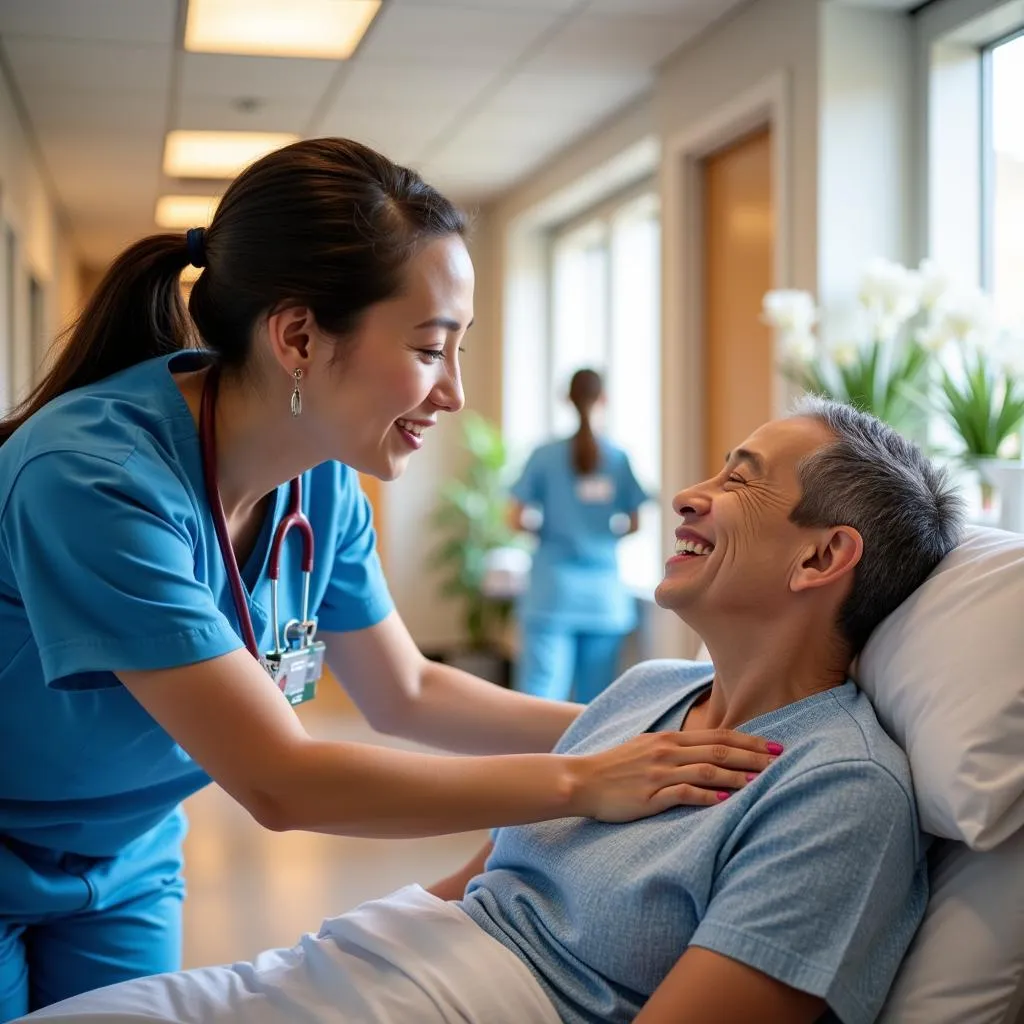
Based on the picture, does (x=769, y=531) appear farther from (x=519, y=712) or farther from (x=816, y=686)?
(x=519, y=712)

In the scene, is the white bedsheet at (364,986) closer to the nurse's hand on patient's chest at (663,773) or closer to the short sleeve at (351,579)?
the nurse's hand on patient's chest at (663,773)

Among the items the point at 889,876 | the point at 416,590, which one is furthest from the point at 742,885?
the point at 416,590

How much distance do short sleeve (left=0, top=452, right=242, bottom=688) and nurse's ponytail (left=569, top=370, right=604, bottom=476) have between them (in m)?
3.72

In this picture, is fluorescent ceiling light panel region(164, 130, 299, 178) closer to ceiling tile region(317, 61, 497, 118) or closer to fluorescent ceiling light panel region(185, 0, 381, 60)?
ceiling tile region(317, 61, 497, 118)

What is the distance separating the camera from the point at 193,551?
135cm

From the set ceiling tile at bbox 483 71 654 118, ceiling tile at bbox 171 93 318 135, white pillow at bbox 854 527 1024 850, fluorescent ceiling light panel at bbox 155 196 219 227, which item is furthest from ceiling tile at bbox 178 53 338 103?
white pillow at bbox 854 527 1024 850

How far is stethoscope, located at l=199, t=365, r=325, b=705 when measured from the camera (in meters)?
1.40

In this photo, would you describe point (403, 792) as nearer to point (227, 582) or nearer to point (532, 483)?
point (227, 582)

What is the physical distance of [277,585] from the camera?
1.54m

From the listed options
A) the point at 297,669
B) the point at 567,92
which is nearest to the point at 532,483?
the point at 567,92

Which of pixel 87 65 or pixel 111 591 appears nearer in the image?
pixel 111 591

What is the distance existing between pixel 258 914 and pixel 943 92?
10.1 feet

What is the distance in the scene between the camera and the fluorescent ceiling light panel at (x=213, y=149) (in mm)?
6023

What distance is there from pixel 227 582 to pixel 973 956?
0.88 m
